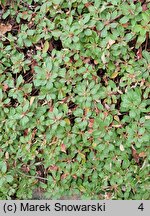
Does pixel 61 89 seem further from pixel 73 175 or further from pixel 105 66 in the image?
pixel 73 175

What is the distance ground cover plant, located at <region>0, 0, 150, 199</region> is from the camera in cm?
193

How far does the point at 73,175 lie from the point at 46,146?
0.25 metres

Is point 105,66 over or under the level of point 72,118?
over

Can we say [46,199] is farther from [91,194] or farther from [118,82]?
[118,82]

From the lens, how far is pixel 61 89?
2025 mm

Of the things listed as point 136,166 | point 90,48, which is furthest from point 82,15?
point 136,166

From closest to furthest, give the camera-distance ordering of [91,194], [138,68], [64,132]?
[138,68] < [64,132] < [91,194]

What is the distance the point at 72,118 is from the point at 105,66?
1.21 ft

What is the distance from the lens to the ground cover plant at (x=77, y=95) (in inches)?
76.1

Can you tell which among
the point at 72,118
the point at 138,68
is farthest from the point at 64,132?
the point at 138,68

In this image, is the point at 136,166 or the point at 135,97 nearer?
the point at 135,97

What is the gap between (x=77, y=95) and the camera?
6.69 ft

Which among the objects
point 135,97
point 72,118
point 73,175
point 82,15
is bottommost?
point 73,175

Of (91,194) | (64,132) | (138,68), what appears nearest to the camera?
(138,68)
